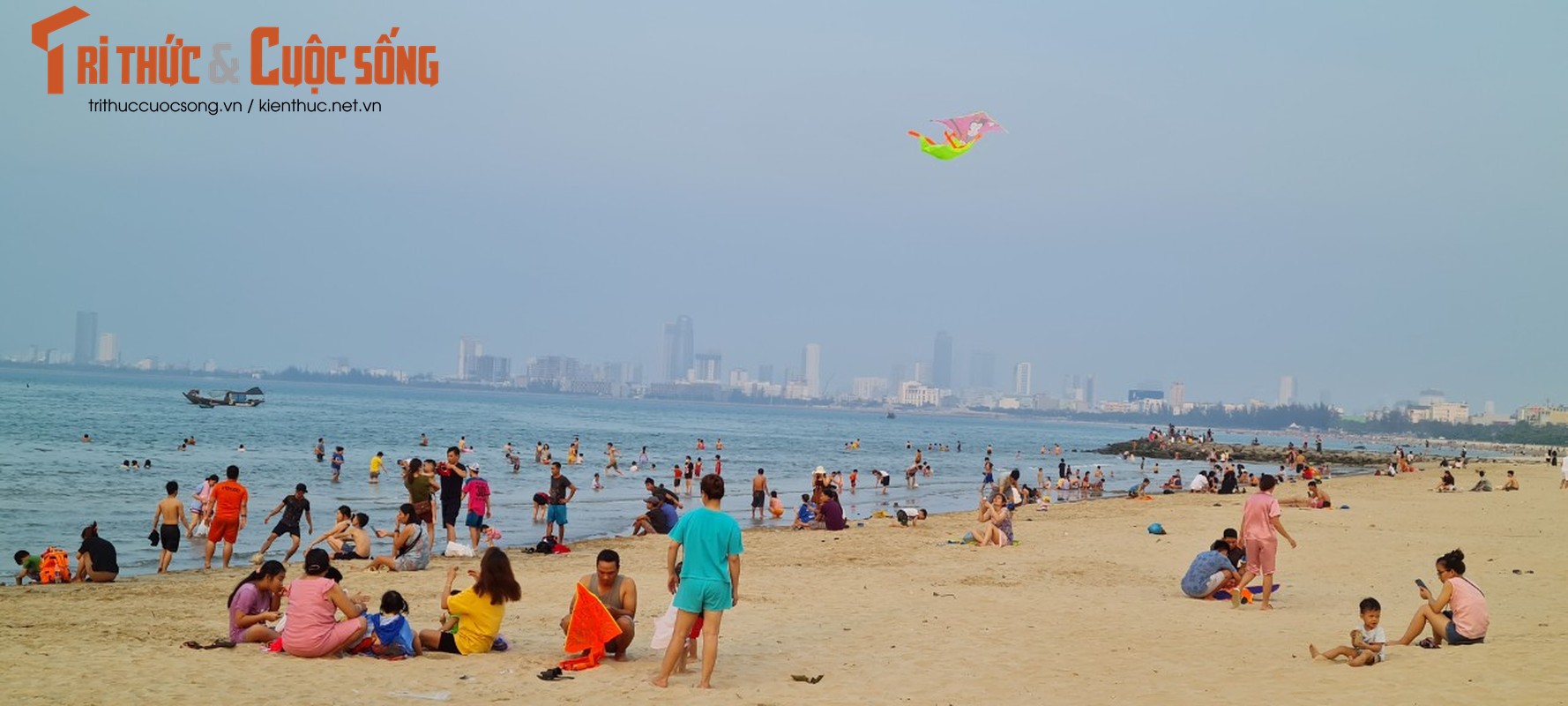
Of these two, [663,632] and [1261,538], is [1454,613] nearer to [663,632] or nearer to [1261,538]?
[1261,538]

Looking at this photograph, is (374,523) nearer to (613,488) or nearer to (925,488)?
(613,488)

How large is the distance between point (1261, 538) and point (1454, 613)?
3.04 m

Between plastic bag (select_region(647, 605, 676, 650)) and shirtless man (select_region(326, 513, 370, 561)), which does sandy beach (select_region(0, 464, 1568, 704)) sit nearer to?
plastic bag (select_region(647, 605, 676, 650))

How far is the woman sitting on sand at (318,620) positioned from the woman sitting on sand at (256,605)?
45 cm

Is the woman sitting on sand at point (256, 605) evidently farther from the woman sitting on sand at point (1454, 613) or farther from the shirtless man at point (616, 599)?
the woman sitting on sand at point (1454, 613)

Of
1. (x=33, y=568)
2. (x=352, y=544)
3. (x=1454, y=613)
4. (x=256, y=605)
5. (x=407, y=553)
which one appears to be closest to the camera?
(x=256, y=605)

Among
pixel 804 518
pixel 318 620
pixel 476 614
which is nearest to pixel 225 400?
pixel 804 518

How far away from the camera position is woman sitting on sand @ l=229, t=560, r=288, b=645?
9266 mm

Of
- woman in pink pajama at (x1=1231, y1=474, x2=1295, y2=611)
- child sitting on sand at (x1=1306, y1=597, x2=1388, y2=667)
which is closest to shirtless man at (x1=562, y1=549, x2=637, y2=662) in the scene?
child sitting on sand at (x1=1306, y1=597, x2=1388, y2=667)

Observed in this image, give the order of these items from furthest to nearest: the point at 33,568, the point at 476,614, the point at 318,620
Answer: the point at 33,568 → the point at 476,614 → the point at 318,620

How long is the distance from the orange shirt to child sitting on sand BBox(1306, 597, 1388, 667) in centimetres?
1358

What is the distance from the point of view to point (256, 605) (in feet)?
31.0

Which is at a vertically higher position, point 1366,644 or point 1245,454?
point 1366,644

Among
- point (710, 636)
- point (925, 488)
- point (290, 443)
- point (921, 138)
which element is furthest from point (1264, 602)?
point (290, 443)
